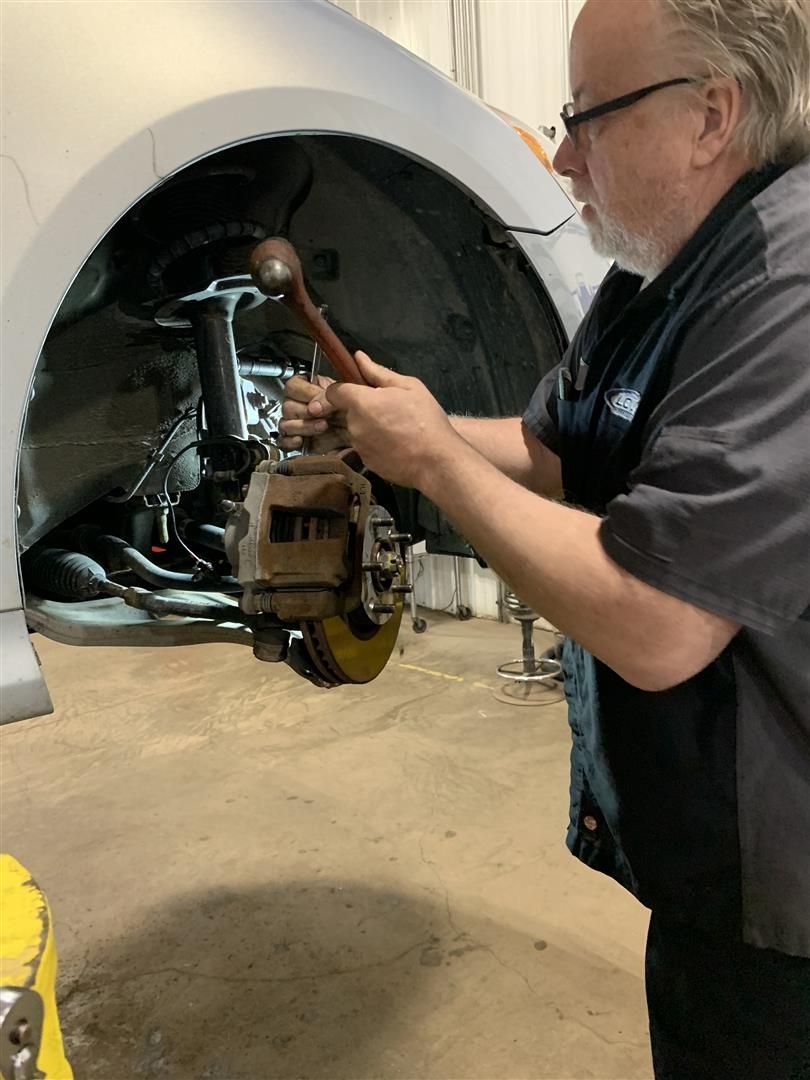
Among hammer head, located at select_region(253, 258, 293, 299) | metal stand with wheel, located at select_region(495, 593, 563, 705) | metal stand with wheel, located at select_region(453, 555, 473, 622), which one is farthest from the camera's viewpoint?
metal stand with wheel, located at select_region(453, 555, 473, 622)

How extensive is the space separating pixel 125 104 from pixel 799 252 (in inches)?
22.6

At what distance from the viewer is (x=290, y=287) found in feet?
2.35

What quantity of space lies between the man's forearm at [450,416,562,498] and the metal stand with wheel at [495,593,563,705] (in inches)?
58.0

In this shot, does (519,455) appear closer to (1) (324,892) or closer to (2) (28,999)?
(2) (28,999)

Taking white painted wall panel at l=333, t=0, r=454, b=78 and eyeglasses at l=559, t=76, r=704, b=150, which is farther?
white painted wall panel at l=333, t=0, r=454, b=78

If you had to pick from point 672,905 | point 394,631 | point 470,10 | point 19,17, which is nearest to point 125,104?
point 19,17

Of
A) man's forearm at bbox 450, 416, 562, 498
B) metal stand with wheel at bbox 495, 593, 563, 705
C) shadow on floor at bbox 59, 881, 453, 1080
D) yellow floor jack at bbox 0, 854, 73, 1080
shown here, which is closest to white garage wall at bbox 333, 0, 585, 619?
metal stand with wheel at bbox 495, 593, 563, 705

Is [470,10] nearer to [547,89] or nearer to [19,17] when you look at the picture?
[547,89]

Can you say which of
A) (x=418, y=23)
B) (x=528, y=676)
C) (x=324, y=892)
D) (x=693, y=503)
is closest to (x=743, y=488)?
(x=693, y=503)

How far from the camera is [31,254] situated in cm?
72

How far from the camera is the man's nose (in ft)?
2.66

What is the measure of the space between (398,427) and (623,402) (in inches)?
8.1

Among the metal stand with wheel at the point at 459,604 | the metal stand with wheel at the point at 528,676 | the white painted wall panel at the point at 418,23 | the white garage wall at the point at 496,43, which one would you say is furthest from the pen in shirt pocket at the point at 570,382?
the white painted wall panel at the point at 418,23

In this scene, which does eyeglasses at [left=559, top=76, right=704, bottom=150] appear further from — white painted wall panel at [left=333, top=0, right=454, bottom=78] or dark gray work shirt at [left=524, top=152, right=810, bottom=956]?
white painted wall panel at [left=333, top=0, right=454, bottom=78]
